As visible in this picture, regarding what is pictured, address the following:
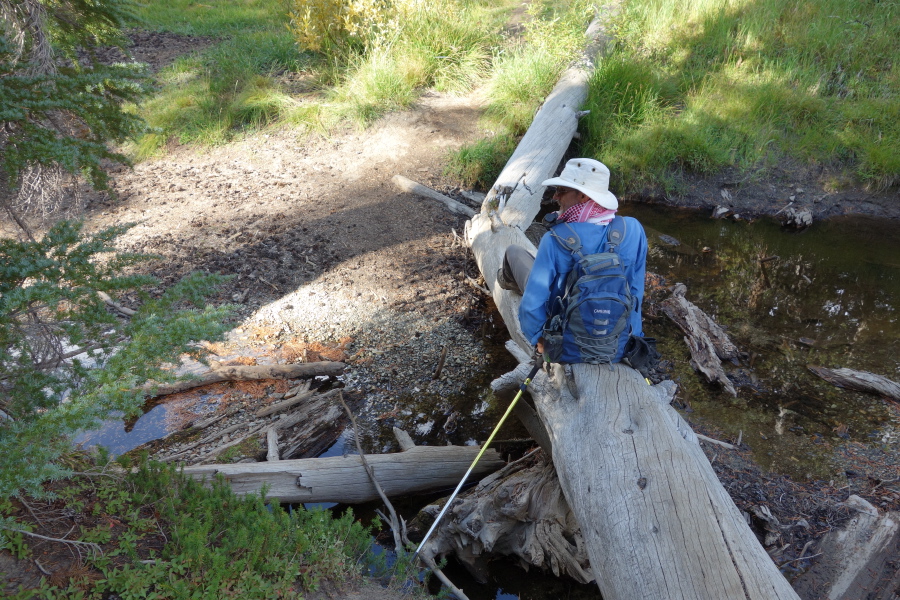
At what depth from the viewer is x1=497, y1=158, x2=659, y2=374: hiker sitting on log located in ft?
11.2

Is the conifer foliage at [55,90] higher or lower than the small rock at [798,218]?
higher

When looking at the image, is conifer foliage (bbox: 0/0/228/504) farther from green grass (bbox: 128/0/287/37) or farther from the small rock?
green grass (bbox: 128/0/287/37)

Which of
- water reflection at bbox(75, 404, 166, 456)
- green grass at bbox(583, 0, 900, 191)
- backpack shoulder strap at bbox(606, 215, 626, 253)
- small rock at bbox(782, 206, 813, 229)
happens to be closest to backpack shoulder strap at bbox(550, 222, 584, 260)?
backpack shoulder strap at bbox(606, 215, 626, 253)

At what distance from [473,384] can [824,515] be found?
9.26 feet

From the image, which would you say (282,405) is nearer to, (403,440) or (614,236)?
(403,440)

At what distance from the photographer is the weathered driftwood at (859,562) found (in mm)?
3418

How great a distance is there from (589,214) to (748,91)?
7.69m

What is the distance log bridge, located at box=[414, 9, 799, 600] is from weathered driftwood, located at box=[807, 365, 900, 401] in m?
2.88

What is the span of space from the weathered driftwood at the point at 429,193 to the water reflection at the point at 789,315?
8.23 feet

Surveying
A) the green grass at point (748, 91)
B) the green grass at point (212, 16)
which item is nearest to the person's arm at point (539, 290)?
the green grass at point (748, 91)

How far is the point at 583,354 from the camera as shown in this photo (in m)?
3.68

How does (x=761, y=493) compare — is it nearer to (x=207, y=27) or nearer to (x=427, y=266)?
(x=427, y=266)

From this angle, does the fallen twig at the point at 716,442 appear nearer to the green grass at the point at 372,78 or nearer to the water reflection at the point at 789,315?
the water reflection at the point at 789,315

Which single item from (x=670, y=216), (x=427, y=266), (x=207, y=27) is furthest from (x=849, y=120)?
(x=207, y=27)
